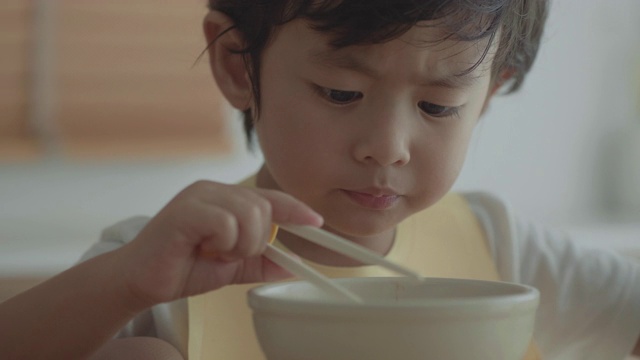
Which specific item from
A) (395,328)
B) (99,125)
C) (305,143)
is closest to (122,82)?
(99,125)

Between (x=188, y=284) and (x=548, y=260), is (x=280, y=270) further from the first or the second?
(x=548, y=260)

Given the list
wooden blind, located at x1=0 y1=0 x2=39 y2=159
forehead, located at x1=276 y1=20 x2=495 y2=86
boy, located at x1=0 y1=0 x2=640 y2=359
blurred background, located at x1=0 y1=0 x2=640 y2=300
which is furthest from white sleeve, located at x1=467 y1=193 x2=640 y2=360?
wooden blind, located at x1=0 y1=0 x2=39 y2=159

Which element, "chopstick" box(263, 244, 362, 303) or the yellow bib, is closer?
"chopstick" box(263, 244, 362, 303)

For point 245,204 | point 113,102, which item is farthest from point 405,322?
point 113,102

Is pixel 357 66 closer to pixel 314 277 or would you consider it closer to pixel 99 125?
pixel 314 277

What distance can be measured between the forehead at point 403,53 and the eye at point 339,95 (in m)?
0.02

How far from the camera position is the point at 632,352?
1118mm

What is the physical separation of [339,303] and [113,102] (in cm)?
178

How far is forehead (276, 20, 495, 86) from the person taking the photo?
2.69ft

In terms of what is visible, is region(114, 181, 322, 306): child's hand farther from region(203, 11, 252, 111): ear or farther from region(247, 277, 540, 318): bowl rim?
region(203, 11, 252, 111): ear

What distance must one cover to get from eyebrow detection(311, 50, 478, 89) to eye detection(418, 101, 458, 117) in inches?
1.0

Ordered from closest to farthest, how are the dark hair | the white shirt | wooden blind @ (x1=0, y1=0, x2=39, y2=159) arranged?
the dark hair
the white shirt
wooden blind @ (x1=0, y1=0, x2=39, y2=159)

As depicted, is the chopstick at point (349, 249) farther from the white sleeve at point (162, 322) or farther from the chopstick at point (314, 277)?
the white sleeve at point (162, 322)

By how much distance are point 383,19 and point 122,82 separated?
5.10ft
